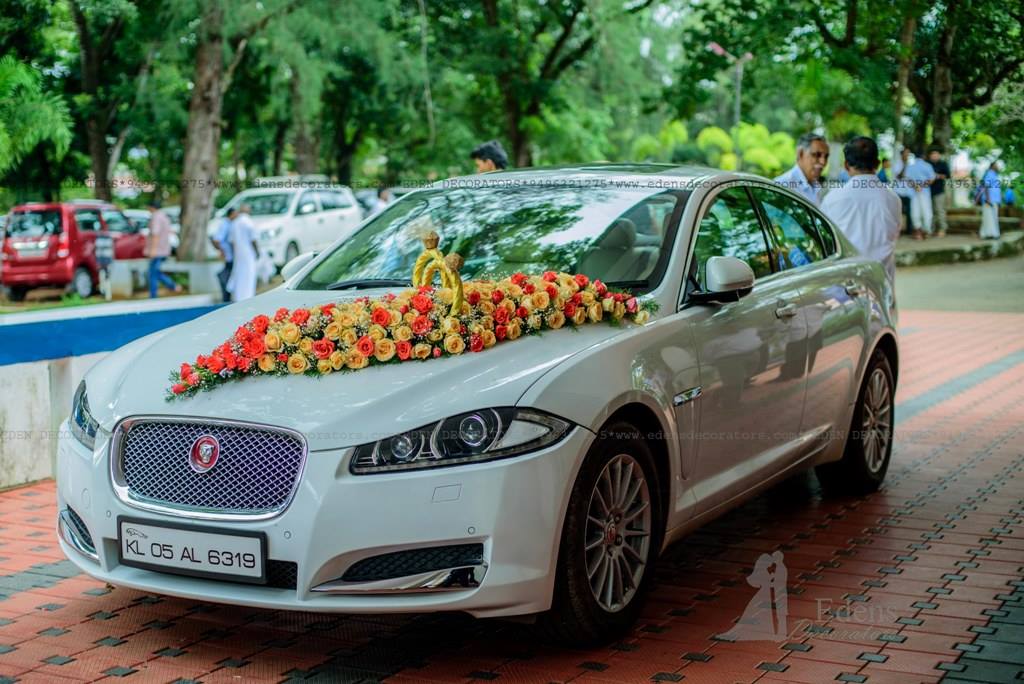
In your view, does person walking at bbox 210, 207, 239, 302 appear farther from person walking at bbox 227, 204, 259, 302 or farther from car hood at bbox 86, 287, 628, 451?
car hood at bbox 86, 287, 628, 451

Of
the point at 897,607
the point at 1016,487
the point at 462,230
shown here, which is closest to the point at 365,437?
the point at 462,230

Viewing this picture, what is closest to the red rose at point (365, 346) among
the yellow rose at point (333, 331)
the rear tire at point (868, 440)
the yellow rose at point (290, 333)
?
the yellow rose at point (333, 331)

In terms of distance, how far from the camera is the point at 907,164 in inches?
993

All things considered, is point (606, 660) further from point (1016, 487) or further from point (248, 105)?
point (248, 105)

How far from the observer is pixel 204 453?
404 centimetres

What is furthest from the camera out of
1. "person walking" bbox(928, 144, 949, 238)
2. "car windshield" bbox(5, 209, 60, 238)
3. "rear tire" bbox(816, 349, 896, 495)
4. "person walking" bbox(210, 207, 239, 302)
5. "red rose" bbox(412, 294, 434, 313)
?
"person walking" bbox(928, 144, 949, 238)

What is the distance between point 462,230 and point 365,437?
1.78m

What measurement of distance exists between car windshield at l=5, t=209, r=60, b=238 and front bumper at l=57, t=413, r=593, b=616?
839 inches

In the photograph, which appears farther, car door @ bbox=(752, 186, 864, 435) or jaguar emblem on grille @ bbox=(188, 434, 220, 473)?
car door @ bbox=(752, 186, 864, 435)

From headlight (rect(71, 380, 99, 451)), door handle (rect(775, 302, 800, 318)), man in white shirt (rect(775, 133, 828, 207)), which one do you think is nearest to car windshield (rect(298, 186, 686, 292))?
door handle (rect(775, 302, 800, 318))

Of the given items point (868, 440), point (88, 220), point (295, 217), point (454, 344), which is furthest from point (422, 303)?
point (295, 217)

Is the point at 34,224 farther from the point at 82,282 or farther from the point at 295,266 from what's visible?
the point at 295,266

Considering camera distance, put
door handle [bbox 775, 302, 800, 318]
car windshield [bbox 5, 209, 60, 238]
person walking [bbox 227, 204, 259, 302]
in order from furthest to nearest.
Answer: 1. car windshield [bbox 5, 209, 60, 238]
2. person walking [bbox 227, 204, 259, 302]
3. door handle [bbox 775, 302, 800, 318]

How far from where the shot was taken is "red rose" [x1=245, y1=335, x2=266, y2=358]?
14.2ft
